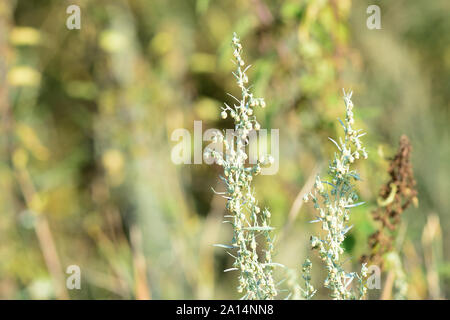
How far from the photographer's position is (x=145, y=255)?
1.85 m

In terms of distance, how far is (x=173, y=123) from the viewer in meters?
2.00

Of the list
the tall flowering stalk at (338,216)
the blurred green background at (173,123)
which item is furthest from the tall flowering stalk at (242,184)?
the blurred green background at (173,123)

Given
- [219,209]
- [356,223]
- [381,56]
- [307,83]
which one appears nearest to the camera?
[356,223]

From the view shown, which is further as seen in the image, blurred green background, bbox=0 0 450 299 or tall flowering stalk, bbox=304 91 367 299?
blurred green background, bbox=0 0 450 299

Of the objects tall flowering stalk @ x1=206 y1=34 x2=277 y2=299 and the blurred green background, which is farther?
the blurred green background

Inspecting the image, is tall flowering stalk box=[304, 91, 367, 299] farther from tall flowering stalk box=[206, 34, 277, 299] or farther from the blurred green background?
the blurred green background

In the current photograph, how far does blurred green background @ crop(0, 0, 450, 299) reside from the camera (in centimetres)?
143

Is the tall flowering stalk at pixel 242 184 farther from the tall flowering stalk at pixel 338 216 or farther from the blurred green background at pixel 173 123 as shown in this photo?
the blurred green background at pixel 173 123

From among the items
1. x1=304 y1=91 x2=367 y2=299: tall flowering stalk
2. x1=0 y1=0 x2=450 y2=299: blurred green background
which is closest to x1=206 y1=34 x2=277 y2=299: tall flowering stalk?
A: x1=304 y1=91 x2=367 y2=299: tall flowering stalk

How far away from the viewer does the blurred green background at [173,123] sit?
143 cm

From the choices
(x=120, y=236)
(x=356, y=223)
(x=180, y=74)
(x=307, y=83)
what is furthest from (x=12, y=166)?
(x=356, y=223)

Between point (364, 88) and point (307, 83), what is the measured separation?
1.38 feet

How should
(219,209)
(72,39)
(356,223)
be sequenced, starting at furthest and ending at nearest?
(72,39) → (219,209) → (356,223)

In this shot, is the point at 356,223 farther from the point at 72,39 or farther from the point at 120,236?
the point at 72,39
